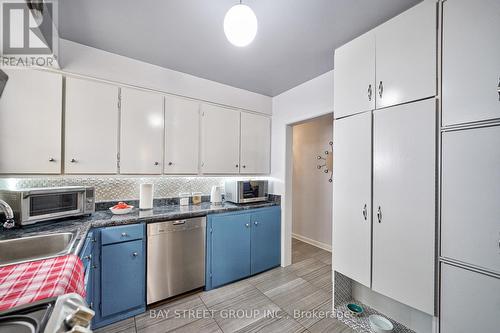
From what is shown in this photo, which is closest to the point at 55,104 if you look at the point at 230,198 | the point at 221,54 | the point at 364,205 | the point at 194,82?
the point at 194,82

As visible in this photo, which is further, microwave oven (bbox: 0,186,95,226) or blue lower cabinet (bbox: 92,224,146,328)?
blue lower cabinet (bbox: 92,224,146,328)

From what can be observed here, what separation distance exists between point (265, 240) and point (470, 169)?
7.30 ft

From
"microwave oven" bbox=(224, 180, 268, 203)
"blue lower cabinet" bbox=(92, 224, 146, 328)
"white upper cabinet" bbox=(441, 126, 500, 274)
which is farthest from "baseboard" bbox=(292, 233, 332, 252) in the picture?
"blue lower cabinet" bbox=(92, 224, 146, 328)

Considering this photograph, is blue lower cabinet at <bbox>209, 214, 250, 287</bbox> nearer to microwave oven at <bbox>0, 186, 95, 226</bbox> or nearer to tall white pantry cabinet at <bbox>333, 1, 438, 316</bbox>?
tall white pantry cabinet at <bbox>333, 1, 438, 316</bbox>

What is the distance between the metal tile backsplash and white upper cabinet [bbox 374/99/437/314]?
2.16m

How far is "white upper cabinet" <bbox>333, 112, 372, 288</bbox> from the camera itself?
1701 mm

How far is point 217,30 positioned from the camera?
70.0 inches

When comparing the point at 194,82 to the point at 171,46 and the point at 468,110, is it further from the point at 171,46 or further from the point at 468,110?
the point at 468,110

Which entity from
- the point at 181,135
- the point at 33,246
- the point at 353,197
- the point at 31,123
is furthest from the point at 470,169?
the point at 31,123

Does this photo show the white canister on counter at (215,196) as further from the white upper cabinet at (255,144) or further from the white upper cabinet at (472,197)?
the white upper cabinet at (472,197)

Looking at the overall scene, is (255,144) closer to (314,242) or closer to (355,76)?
(355,76)

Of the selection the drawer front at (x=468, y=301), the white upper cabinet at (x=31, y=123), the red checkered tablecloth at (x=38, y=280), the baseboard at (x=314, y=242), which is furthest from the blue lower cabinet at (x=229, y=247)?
the drawer front at (x=468, y=301)

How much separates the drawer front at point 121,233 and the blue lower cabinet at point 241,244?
72 cm

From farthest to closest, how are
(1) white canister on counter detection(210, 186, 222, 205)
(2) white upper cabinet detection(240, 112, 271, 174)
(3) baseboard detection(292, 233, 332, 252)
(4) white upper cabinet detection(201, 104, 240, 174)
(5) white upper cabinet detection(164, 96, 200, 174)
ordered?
(3) baseboard detection(292, 233, 332, 252)
(2) white upper cabinet detection(240, 112, 271, 174)
(1) white canister on counter detection(210, 186, 222, 205)
(4) white upper cabinet detection(201, 104, 240, 174)
(5) white upper cabinet detection(164, 96, 200, 174)
